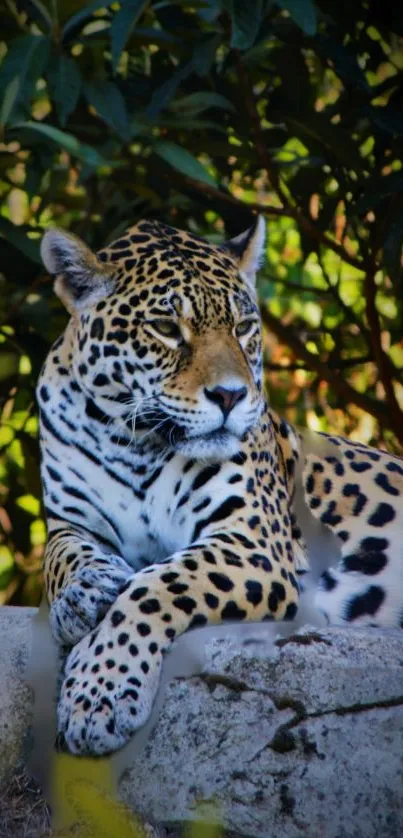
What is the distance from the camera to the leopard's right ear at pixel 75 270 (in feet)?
17.1

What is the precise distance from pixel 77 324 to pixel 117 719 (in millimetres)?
1760

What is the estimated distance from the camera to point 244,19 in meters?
5.51

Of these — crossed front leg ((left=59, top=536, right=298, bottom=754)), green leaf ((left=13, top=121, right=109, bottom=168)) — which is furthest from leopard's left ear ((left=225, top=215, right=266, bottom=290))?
crossed front leg ((left=59, top=536, right=298, bottom=754))

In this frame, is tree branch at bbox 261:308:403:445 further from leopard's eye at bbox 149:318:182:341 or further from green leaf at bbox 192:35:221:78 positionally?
leopard's eye at bbox 149:318:182:341

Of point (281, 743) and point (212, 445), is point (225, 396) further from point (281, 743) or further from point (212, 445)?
point (281, 743)

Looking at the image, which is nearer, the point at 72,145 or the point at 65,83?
the point at 72,145

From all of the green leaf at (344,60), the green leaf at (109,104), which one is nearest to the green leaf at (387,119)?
the green leaf at (344,60)

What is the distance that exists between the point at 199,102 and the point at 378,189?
3.10ft

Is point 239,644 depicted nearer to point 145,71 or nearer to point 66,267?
point 66,267

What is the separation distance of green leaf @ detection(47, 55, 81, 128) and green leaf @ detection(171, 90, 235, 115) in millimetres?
727

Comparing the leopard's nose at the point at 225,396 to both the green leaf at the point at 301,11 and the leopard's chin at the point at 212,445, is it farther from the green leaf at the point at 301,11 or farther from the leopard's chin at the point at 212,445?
the green leaf at the point at 301,11

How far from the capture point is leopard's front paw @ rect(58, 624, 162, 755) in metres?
4.07

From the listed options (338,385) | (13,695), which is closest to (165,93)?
(338,385)

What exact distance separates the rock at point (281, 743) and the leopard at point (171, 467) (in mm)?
330
